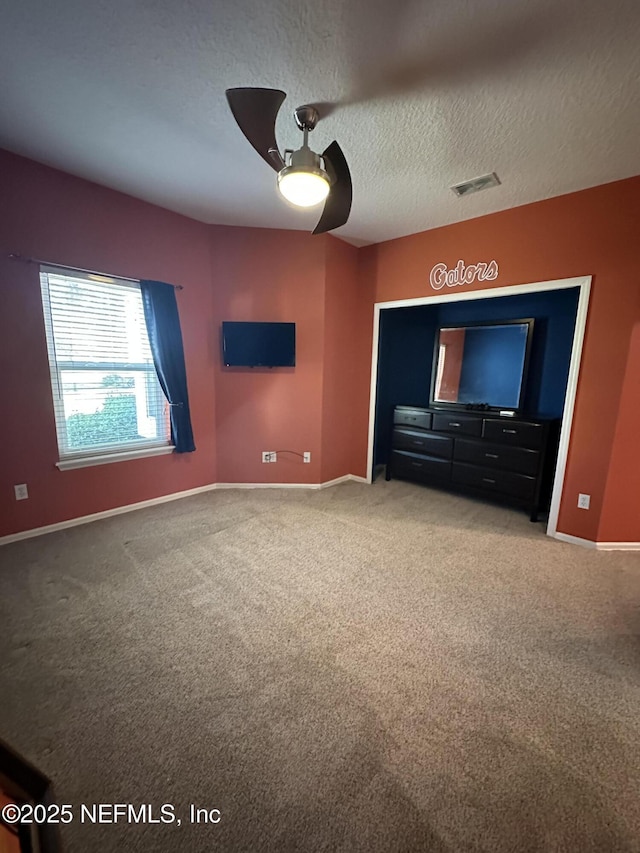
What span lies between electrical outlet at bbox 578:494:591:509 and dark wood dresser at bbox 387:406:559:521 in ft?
1.08

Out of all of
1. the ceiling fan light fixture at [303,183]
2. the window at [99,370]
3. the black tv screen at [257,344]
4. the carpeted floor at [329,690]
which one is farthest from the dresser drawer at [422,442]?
the ceiling fan light fixture at [303,183]

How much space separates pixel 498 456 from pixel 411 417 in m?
0.96

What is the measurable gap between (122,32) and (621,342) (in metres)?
3.29

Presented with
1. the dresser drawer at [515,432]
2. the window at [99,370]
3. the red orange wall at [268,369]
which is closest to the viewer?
the window at [99,370]

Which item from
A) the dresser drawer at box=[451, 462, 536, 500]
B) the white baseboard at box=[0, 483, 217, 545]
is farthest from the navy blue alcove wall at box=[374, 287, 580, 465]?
the white baseboard at box=[0, 483, 217, 545]

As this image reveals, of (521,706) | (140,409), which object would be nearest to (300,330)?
(140,409)

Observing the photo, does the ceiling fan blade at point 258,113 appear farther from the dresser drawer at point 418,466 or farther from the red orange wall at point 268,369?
the dresser drawer at point 418,466

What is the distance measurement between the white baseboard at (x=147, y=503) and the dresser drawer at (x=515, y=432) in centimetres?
149

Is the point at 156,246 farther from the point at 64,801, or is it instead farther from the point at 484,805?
the point at 484,805

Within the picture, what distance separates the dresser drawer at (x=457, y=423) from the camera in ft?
11.1

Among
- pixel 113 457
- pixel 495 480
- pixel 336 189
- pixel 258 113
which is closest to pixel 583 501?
pixel 495 480

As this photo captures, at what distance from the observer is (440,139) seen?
2043 mm

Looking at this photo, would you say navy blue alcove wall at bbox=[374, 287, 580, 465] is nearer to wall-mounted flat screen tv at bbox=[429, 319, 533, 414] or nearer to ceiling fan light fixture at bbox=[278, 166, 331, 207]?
wall-mounted flat screen tv at bbox=[429, 319, 533, 414]

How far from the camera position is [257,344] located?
139 inches
